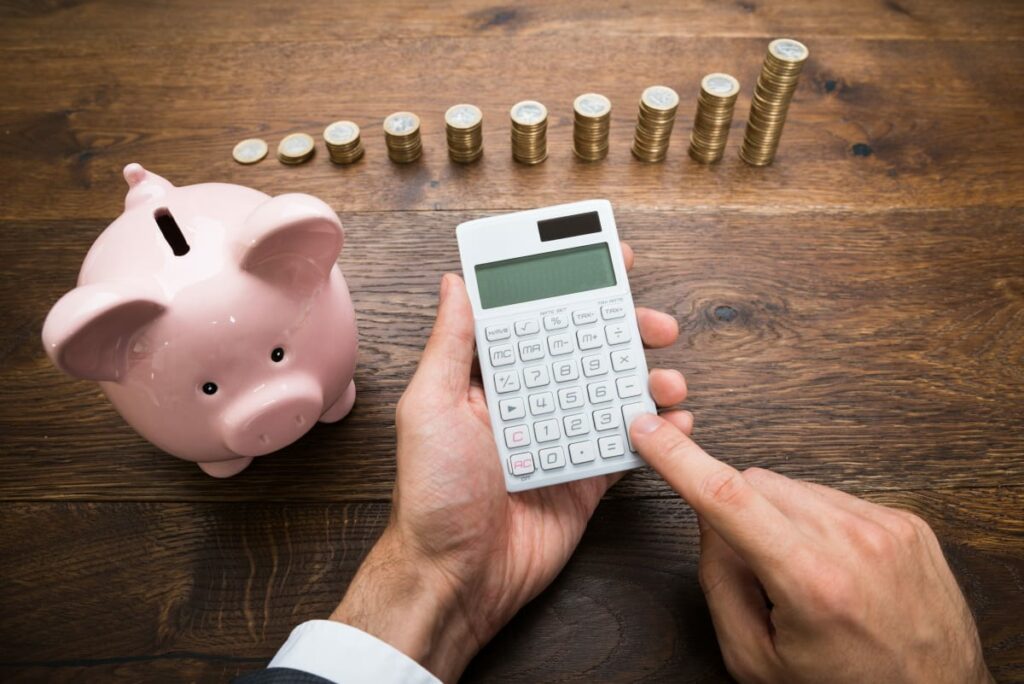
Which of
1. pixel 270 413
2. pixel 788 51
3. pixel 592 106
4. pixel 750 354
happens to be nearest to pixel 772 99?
pixel 788 51

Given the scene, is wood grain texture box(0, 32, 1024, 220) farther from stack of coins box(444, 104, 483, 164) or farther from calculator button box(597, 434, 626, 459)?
calculator button box(597, 434, 626, 459)

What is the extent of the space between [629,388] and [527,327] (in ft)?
0.31

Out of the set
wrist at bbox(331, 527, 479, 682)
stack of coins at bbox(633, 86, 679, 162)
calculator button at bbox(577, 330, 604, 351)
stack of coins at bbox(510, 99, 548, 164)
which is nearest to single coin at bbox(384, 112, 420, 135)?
stack of coins at bbox(510, 99, 548, 164)

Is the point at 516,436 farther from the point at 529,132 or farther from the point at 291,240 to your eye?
the point at 529,132

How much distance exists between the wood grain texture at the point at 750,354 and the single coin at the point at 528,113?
12 centimetres

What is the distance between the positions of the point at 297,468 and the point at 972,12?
1035 millimetres

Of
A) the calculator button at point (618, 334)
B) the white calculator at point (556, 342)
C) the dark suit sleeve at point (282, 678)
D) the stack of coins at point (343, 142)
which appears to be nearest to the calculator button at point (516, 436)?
the white calculator at point (556, 342)

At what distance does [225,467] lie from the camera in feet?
1.99

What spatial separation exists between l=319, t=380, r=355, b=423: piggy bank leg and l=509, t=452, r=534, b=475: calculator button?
0.52ft

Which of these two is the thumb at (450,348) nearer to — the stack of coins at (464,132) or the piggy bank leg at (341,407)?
the piggy bank leg at (341,407)

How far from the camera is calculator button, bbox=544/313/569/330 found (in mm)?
607

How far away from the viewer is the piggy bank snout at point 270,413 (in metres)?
0.50

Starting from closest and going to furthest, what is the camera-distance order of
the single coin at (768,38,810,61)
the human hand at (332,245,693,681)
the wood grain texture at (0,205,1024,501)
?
the human hand at (332,245,693,681) < the wood grain texture at (0,205,1024,501) < the single coin at (768,38,810,61)

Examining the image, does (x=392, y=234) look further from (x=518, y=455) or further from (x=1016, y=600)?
(x=1016, y=600)
